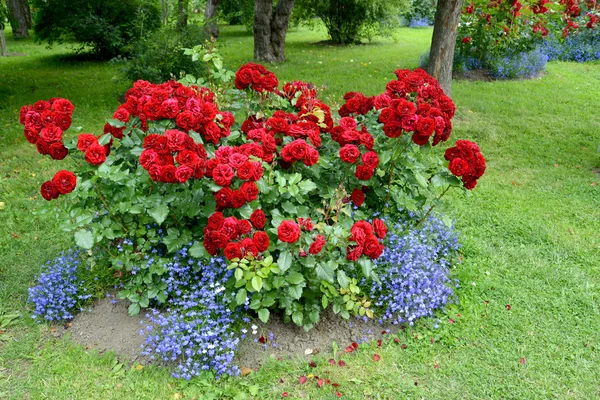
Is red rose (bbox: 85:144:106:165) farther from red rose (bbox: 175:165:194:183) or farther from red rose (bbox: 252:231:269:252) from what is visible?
red rose (bbox: 252:231:269:252)

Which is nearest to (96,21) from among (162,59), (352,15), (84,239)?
(162,59)

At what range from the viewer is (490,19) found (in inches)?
395

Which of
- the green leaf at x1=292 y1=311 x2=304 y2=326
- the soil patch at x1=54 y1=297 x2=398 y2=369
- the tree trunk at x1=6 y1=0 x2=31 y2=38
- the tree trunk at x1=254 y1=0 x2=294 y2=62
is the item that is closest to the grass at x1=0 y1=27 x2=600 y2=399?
the soil patch at x1=54 y1=297 x2=398 y2=369

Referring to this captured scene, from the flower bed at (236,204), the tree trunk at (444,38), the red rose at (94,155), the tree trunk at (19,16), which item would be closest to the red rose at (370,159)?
the flower bed at (236,204)

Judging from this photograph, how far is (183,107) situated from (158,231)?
2.93 feet

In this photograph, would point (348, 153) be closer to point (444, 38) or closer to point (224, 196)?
point (224, 196)

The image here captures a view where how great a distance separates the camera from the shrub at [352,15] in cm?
1574

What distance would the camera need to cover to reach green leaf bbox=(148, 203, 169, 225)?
2924 millimetres

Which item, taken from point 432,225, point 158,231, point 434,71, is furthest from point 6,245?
point 434,71

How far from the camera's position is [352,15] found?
1592 cm

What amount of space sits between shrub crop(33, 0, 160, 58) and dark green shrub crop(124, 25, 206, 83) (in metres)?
3.44

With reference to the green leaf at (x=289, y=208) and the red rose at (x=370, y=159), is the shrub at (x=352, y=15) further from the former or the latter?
the green leaf at (x=289, y=208)

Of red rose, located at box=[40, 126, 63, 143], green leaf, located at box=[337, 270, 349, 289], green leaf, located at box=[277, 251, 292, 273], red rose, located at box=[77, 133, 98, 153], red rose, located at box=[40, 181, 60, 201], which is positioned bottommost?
green leaf, located at box=[337, 270, 349, 289]

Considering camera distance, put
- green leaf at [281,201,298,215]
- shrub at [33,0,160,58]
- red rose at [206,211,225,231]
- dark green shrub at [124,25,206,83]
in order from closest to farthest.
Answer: red rose at [206,211,225,231] → green leaf at [281,201,298,215] → dark green shrub at [124,25,206,83] → shrub at [33,0,160,58]
